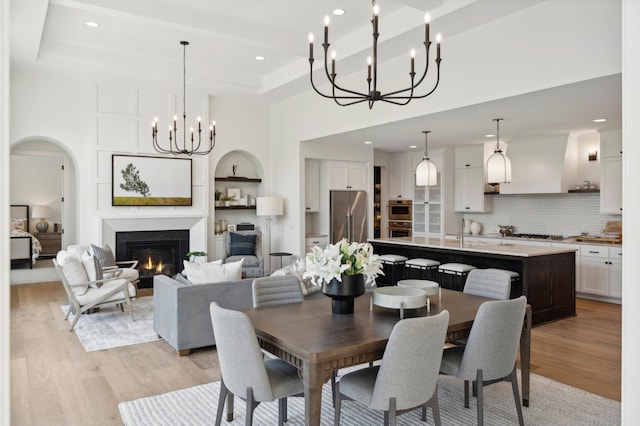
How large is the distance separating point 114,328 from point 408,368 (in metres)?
3.99

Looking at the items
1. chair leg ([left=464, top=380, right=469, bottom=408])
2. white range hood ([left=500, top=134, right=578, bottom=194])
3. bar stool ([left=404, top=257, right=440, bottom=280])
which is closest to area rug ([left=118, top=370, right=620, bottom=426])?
chair leg ([left=464, top=380, right=469, bottom=408])

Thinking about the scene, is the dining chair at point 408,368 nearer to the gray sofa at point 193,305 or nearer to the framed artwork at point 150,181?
the gray sofa at point 193,305

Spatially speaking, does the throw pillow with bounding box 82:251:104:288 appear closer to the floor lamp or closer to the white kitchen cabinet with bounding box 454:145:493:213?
the floor lamp

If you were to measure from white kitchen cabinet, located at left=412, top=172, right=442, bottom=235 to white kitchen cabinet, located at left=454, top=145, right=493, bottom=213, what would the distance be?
0.34 metres

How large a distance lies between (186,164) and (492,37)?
5243 mm

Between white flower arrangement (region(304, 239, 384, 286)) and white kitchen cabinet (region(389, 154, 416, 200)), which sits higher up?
white kitchen cabinet (region(389, 154, 416, 200))

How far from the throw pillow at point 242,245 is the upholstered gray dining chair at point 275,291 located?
4.61 meters

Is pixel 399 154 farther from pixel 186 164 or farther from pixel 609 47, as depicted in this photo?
pixel 609 47

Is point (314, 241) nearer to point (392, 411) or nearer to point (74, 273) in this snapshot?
point (74, 273)

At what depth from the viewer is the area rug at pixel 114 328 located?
15.9 ft

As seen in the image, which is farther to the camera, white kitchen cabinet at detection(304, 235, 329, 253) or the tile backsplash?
white kitchen cabinet at detection(304, 235, 329, 253)

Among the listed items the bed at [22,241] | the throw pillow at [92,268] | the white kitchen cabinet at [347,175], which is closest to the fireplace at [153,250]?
the bed at [22,241]

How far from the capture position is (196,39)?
20.2 feet

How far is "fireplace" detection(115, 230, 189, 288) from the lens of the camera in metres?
7.80
